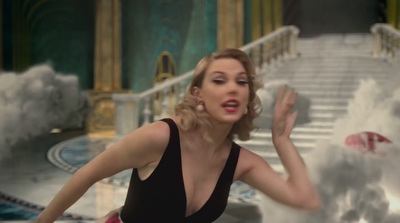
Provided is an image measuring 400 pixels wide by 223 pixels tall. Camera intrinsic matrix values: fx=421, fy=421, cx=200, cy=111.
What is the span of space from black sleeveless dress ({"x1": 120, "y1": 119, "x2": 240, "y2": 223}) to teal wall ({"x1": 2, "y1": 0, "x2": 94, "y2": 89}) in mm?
6159

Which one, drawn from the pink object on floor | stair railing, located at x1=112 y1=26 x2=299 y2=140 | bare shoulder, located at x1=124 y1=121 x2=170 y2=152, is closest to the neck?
bare shoulder, located at x1=124 y1=121 x2=170 y2=152

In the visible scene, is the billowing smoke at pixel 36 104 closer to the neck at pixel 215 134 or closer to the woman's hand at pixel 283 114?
the neck at pixel 215 134

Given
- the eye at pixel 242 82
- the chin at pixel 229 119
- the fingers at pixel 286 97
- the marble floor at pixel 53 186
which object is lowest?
the marble floor at pixel 53 186

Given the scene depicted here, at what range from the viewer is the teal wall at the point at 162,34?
25.4 ft

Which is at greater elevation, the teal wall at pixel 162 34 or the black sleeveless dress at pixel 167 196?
the teal wall at pixel 162 34

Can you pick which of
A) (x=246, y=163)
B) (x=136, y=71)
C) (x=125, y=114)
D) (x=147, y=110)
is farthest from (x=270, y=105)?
(x=136, y=71)

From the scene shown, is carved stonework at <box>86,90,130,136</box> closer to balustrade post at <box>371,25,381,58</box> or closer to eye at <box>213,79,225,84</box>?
balustrade post at <box>371,25,381,58</box>

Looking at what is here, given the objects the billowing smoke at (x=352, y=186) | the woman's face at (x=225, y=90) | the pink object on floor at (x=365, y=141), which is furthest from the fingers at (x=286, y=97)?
the pink object on floor at (x=365, y=141)

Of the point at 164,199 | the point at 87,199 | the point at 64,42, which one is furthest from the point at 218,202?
the point at 64,42

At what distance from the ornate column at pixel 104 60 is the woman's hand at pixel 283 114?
7024 mm

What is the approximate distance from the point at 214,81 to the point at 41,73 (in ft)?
22.4

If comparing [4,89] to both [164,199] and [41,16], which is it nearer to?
[41,16]

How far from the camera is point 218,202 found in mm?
1301

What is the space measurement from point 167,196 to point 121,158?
176 millimetres
